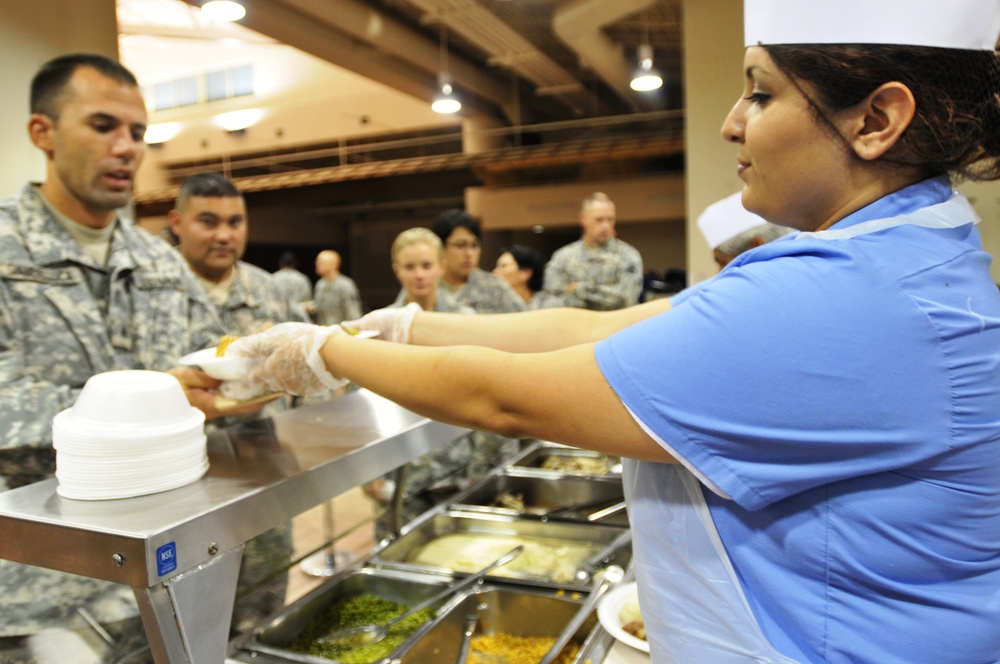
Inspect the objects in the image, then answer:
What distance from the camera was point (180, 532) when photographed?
83 cm

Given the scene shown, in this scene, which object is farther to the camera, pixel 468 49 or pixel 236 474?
pixel 468 49

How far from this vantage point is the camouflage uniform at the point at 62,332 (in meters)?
1.25

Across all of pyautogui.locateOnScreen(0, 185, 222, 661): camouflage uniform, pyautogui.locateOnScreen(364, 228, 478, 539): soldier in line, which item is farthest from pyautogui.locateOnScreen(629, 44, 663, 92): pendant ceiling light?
pyautogui.locateOnScreen(0, 185, 222, 661): camouflage uniform

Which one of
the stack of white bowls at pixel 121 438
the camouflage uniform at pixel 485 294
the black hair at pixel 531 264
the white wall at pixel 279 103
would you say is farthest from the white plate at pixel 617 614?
the white wall at pixel 279 103

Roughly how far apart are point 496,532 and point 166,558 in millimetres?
1154

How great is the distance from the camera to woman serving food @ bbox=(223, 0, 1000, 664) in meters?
0.66

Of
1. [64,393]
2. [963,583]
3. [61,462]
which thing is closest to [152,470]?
[61,462]

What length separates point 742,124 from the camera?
0.80 metres

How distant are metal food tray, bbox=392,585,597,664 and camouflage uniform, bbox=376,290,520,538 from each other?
58 cm

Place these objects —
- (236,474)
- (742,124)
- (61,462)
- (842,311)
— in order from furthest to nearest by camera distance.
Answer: (236,474)
(61,462)
(742,124)
(842,311)

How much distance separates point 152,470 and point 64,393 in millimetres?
575

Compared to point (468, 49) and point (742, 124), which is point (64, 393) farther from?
point (468, 49)

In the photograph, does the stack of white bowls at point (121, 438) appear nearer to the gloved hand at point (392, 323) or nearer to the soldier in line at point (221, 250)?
the gloved hand at point (392, 323)

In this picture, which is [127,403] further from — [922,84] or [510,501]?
[510,501]
